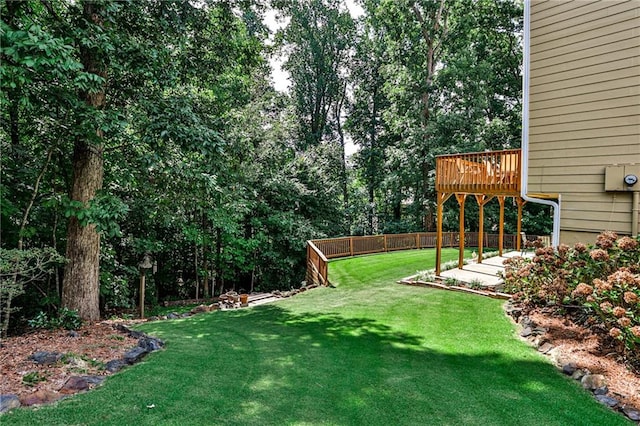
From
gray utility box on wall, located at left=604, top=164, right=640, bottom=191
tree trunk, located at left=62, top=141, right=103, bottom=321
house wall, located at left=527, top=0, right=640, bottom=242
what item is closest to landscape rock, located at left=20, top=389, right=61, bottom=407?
tree trunk, located at left=62, top=141, right=103, bottom=321

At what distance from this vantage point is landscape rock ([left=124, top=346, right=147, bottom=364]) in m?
3.91

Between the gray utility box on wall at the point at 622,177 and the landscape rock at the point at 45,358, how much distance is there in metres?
7.49

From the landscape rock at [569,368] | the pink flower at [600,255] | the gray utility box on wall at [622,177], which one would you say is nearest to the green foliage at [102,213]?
the landscape rock at [569,368]

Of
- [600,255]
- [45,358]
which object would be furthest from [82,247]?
[600,255]

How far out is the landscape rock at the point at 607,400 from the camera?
3.35 meters

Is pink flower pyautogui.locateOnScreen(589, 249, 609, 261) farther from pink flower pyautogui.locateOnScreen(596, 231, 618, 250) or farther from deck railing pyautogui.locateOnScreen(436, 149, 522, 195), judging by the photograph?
deck railing pyautogui.locateOnScreen(436, 149, 522, 195)

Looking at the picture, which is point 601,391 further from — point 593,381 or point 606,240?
point 606,240

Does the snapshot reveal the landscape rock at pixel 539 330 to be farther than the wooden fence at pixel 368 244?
No

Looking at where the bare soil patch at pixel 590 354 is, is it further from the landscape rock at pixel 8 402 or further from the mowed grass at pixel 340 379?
the landscape rock at pixel 8 402

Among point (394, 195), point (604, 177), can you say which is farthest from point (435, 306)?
point (394, 195)

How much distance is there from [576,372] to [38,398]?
5063 mm

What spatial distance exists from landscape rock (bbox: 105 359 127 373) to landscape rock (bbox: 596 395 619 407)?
15.2ft

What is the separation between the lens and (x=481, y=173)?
8.89 m

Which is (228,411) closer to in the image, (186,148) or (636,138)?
(186,148)
